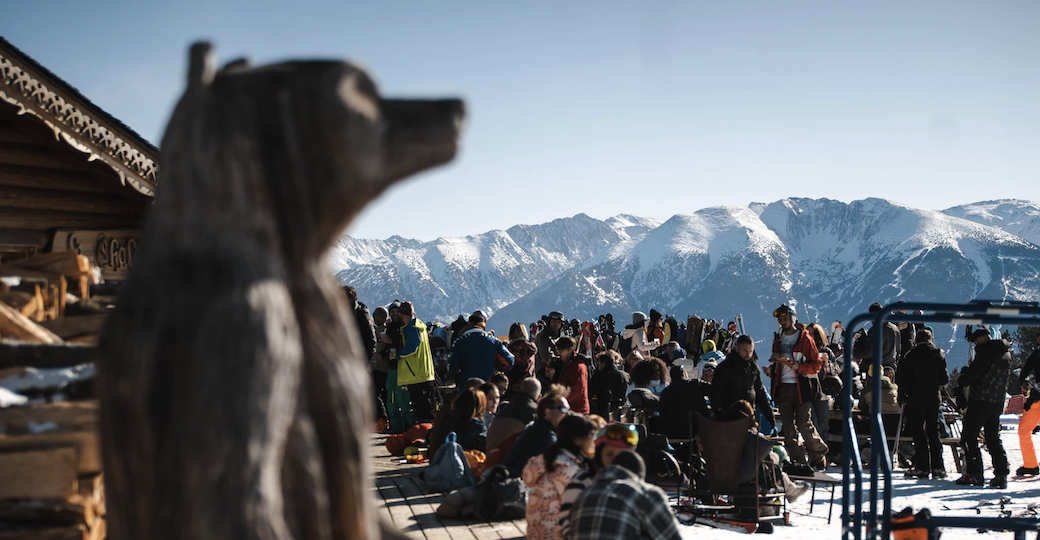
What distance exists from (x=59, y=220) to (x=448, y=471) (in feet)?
12.0

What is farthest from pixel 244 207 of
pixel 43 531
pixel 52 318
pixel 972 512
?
pixel 972 512

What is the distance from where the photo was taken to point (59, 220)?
23.3 ft

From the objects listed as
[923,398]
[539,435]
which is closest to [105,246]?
[539,435]

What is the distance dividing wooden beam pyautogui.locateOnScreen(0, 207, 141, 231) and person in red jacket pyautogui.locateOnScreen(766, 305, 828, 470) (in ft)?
22.2

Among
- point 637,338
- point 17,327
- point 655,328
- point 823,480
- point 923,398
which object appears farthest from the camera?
point 655,328

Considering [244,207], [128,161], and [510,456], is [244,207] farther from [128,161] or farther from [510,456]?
[128,161]

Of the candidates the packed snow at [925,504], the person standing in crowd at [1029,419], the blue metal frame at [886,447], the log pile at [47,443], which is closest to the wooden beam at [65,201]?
the log pile at [47,443]

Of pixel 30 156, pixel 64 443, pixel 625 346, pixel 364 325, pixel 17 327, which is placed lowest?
pixel 625 346

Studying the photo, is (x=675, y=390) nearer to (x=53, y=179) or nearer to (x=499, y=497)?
(x=499, y=497)

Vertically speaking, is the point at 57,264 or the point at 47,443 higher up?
the point at 57,264

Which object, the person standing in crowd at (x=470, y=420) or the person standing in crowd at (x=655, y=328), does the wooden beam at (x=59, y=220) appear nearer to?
the person standing in crowd at (x=470, y=420)

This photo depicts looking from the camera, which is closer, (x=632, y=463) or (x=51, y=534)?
(x=51, y=534)

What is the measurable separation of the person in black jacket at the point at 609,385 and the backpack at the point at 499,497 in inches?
125

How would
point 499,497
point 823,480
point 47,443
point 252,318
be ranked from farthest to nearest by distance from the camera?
point 823,480, point 499,497, point 47,443, point 252,318
